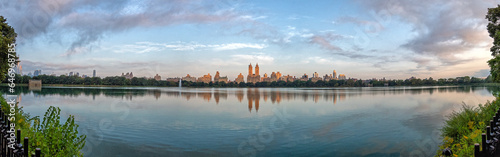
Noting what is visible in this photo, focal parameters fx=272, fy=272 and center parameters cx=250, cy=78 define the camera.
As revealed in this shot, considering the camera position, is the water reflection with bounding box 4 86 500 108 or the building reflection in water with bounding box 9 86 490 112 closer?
the building reflection in water with bounding box 9 86 490 112

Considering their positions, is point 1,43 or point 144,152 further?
point 1,43

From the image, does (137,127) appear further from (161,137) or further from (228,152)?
(228,152)

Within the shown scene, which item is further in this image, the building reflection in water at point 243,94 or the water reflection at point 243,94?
the water reflection at point 243,94

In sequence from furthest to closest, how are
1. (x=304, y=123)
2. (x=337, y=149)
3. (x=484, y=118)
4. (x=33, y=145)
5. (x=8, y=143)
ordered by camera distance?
(x=304, y=123) → (x=337, y=149) → (x=484, y=118) → (x=33, y=145) → (x=8, y=143)

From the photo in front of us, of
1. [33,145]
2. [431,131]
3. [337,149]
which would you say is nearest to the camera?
[33,145]

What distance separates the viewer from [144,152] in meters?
7.74

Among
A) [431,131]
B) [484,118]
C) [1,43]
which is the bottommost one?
[431,131]

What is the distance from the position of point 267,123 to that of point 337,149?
553cm

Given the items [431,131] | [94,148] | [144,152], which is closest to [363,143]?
[431,131]

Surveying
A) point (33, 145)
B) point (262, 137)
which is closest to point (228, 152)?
point (262, 137)

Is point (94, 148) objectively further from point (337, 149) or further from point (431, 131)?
point (431, 131)

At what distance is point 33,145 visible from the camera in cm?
438

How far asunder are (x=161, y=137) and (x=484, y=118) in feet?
33.1

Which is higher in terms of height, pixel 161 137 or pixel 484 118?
pixel 484 118
